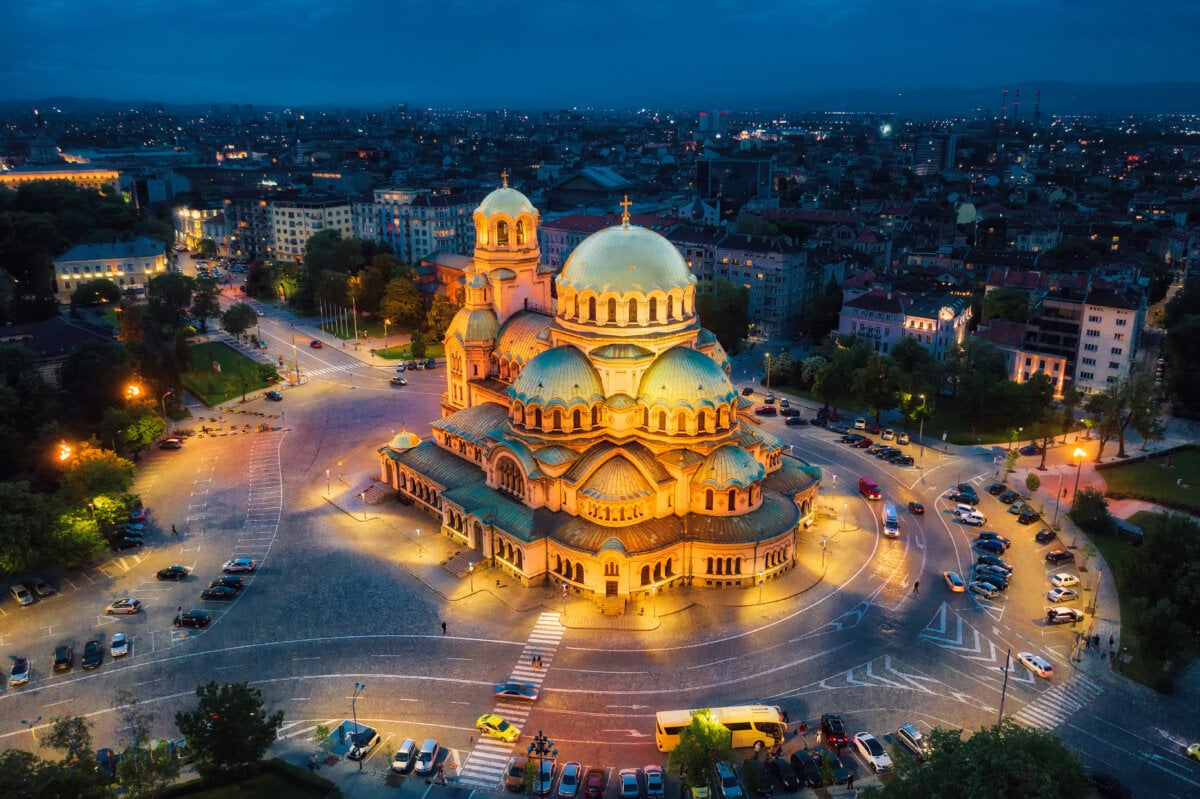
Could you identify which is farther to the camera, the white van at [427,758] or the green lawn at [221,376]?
the green lawn at [221,376]

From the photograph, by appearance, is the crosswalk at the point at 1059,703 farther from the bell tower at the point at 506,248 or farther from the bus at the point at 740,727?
the bell tower at the point at 506,248

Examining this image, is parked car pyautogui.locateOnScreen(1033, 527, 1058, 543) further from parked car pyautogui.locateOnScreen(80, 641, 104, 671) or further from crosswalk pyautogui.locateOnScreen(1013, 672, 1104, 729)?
parked car pyautogui.locateOnScreen(80, 641, 104, 671)

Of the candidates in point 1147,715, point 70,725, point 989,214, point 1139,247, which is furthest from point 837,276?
point 70,725

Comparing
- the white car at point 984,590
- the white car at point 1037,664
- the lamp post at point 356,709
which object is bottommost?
the lamp post at point 356,709

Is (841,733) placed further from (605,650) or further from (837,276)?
(837,276)

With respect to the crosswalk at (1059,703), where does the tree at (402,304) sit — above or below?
above

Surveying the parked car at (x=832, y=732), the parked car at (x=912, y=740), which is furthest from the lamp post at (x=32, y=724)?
the parked car at (x=912, y=740)

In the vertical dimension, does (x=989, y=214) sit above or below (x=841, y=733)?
above
